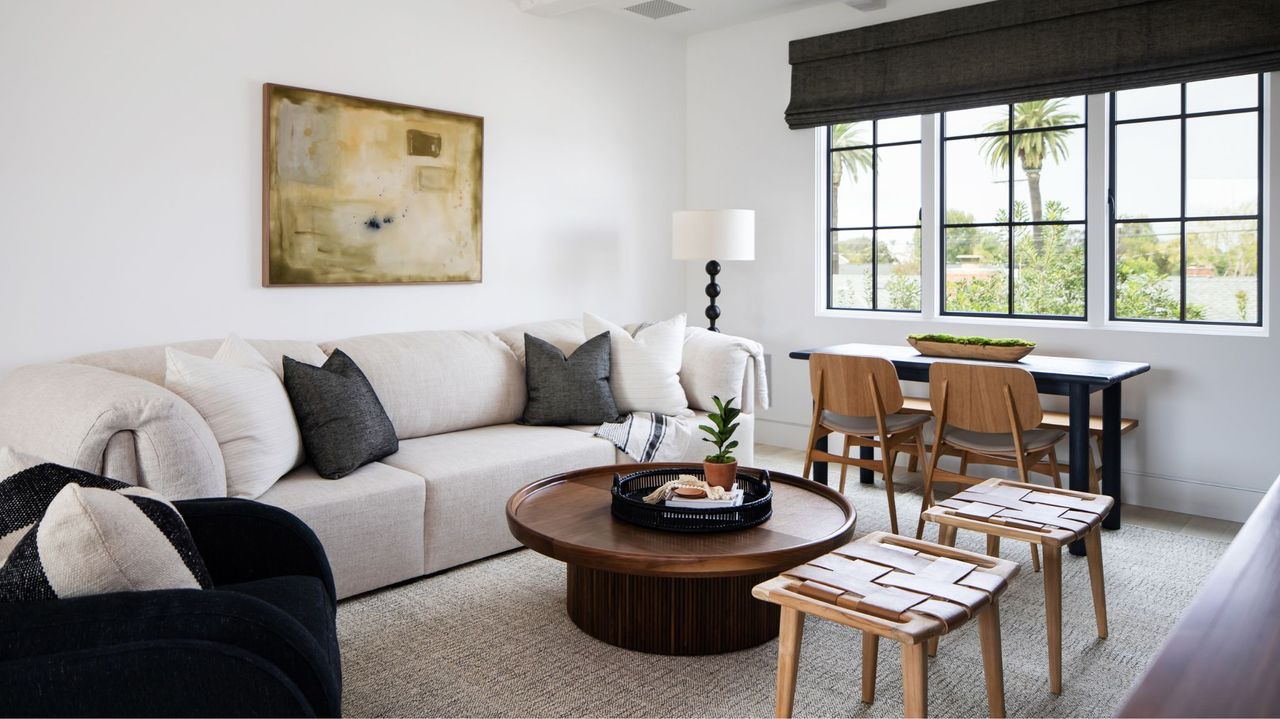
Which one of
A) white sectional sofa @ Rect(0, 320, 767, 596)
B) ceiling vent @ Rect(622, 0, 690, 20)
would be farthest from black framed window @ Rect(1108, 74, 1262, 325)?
ceiling vent @ Rect(622, 0, 690, 20)

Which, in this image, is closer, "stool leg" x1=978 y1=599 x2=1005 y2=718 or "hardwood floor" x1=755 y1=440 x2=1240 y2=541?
"stool leg" x1=978 y1=599 x2=1005 y2=718

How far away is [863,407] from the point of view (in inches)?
158

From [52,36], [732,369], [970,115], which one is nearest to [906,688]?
[732,369]

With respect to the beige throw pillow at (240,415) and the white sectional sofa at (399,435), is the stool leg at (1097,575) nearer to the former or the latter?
the white sectional sofa at (399,435)

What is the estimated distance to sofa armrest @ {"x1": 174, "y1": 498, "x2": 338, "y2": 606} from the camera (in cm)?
206

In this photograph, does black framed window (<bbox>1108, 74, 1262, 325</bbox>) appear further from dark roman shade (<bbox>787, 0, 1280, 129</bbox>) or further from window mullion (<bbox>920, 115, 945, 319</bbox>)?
window mullion (<bbox>920, 115, 945, 319</bbox>)

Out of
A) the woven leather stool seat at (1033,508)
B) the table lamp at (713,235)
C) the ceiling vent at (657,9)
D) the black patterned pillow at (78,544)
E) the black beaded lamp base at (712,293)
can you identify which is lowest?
the woven leather stool seat at (1033,508)

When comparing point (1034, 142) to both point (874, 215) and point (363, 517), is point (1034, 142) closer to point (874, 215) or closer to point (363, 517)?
point (874, 215)

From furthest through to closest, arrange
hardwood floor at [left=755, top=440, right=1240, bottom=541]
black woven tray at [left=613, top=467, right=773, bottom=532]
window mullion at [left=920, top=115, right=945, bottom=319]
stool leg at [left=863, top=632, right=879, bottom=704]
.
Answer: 1. window mullion at [left=920, top=115, right=945, bottom=319]
2. hardwood floor at [left=755, top=440, right=1240, bottom=541]
3. black woven tray at [left=613, top=467, right=773, bottom=532]
4. stool leg at [left=863, top=632, right=879, bottom=704]

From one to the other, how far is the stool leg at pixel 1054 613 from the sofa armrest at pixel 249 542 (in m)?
1.83

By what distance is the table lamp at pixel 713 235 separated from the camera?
5.01 meters

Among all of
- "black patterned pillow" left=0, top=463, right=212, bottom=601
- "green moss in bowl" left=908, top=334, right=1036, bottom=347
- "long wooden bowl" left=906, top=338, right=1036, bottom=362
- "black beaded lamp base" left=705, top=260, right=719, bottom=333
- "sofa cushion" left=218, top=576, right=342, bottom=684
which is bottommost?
"sofa cushion" left=218, top=576, right=342, bottom=684

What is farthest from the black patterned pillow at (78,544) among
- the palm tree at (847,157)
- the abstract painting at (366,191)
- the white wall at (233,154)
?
the palm tree at (847,157)

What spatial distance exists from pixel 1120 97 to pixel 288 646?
173 inches
